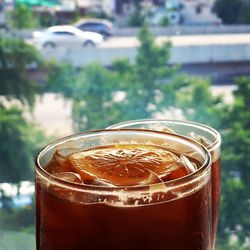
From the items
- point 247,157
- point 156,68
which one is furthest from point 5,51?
point 247,157

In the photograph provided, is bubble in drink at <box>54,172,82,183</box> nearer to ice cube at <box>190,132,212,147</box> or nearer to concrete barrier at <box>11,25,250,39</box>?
ice cube at <box>190,132,212,147</box>

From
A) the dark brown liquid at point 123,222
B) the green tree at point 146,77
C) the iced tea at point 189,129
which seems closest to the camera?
the dark brown liquid at point 123,222

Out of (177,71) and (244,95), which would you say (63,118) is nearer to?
(177,71)

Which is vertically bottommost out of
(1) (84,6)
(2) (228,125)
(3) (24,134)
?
(3) (24,134)

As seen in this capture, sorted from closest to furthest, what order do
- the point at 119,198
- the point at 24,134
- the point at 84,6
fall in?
the point at 119,198 → the point at 84,6 → the point at 24,134

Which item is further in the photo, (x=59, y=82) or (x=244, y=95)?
(x=59, y=82)

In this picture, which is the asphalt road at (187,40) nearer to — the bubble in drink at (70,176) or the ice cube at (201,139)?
the ice cube at (201,139)

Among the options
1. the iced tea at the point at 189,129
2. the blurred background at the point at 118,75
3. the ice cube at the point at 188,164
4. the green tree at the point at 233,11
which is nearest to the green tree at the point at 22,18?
the blurred background at the point at 118,75
